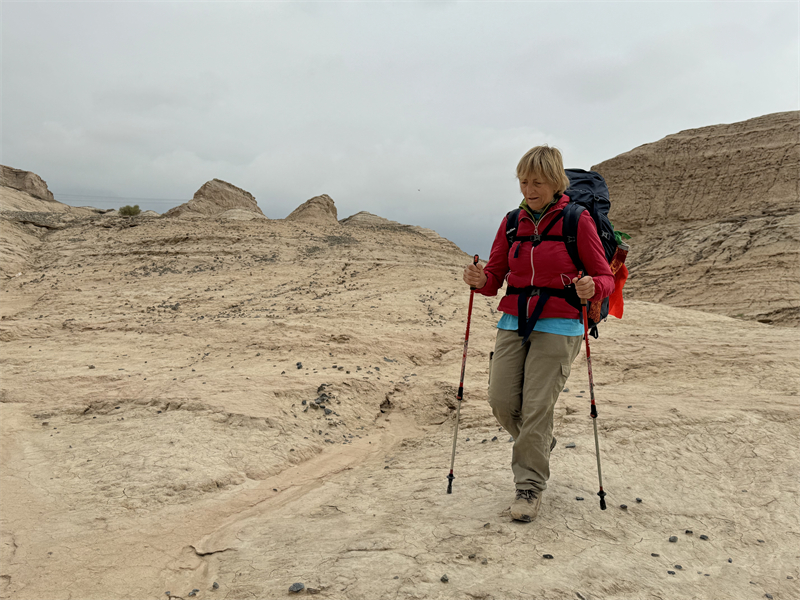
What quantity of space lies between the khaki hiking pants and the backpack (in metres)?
0.16

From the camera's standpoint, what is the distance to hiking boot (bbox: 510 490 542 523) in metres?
3.46

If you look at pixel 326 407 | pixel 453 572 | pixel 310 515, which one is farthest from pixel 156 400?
pixel 453 572

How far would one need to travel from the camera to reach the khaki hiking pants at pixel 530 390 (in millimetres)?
3455

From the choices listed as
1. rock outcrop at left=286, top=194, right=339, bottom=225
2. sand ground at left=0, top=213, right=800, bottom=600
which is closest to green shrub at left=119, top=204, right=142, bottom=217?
rock outcrop at left=286, top=194, right=339, bottom=225

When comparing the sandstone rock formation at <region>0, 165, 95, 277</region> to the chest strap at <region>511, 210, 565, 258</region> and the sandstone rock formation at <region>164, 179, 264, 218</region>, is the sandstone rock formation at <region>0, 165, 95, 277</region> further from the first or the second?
the chest strap at <region>511, 210, 565, 258</region>

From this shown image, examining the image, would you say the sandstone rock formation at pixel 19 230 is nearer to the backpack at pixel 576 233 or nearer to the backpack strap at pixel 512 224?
the backpack strap at pixel 512 224

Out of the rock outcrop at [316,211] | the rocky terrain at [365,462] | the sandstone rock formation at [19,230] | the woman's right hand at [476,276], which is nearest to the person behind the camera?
the rocky terrain at [365,462]

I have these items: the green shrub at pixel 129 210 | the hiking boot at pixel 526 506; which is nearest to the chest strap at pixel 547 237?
the hiking boot at pixel 526 506

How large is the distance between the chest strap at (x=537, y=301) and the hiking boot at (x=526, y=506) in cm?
107

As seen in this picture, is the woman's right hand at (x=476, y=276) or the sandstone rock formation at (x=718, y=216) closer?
the woman's right hand at (x=476, y=276)

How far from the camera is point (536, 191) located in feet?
11.5

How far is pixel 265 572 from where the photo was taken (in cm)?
321

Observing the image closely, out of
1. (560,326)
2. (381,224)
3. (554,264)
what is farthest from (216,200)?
(560,326)

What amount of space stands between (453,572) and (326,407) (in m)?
3.89
